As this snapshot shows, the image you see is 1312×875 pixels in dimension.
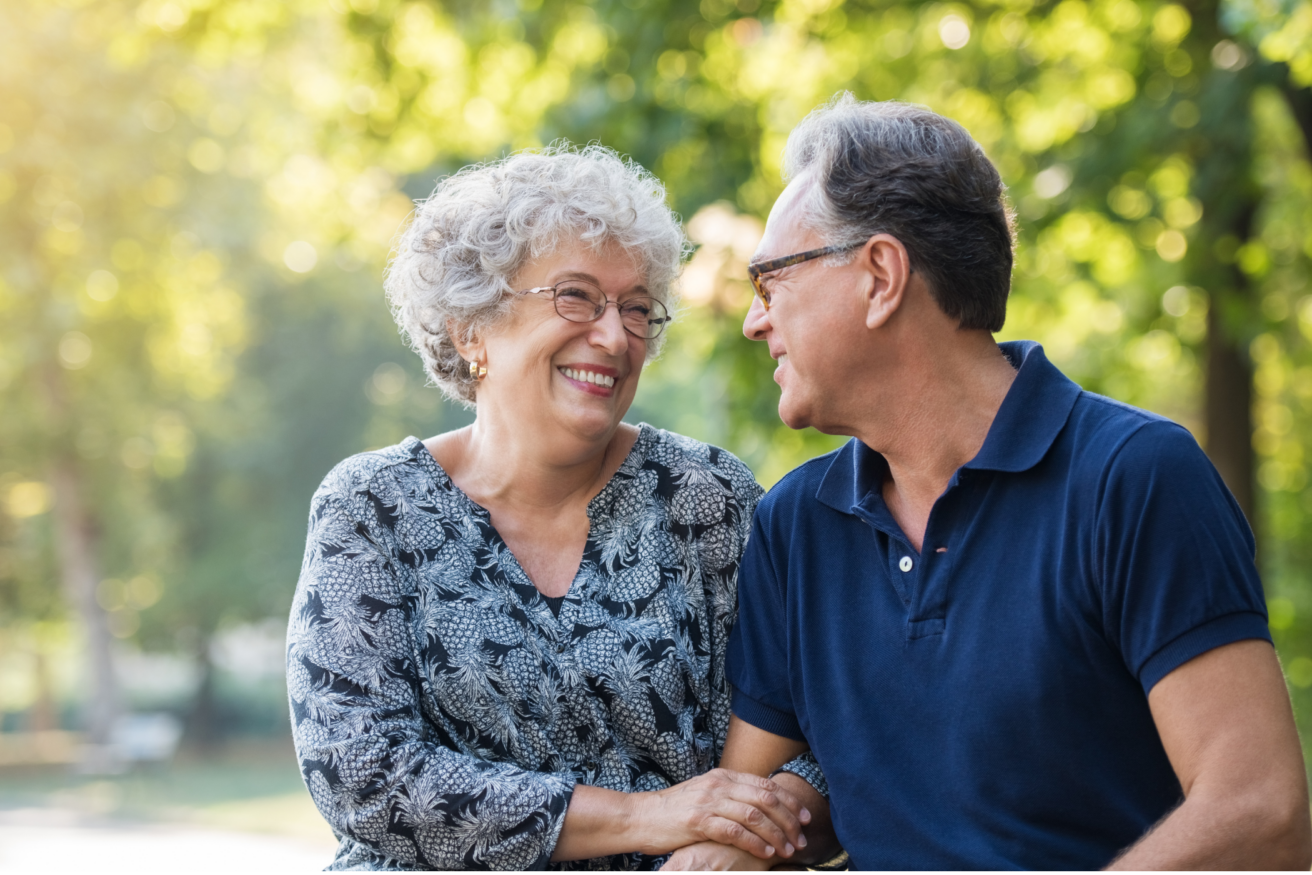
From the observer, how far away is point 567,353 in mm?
2762

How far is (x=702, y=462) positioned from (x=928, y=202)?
0.93m

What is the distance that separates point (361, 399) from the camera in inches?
913

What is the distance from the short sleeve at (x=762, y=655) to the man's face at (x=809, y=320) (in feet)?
1.24

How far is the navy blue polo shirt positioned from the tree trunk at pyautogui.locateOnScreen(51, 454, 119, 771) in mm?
20146

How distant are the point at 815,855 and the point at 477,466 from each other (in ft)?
3.78

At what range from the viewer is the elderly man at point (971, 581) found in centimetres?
187

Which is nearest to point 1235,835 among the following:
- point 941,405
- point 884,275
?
point 941,405

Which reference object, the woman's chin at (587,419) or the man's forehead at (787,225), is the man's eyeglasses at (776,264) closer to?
the man's forehead at (787,225)

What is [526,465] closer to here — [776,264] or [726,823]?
[776,264]

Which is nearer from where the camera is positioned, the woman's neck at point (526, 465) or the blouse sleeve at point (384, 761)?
the blouse sleeve at point (384, 761)

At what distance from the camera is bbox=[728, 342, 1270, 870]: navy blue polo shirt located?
192 centimetres

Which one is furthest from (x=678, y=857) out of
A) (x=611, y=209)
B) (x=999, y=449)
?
(x=611, y=209)

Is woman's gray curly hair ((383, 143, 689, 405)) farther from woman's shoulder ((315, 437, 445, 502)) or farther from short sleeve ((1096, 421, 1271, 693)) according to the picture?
short sleeve ((1096, 421, 1271, 693))

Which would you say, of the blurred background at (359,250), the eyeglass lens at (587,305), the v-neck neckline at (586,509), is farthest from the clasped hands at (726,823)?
the blurred background at (359,250)
